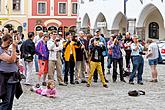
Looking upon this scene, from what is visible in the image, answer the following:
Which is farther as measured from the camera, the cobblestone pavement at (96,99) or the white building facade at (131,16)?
the white building facade at (131,16)

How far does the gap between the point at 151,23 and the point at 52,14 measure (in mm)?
20192

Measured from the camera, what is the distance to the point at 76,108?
33.5ft

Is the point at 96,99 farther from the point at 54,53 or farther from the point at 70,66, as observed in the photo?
the point at 70,66

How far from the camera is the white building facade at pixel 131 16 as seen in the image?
119ft

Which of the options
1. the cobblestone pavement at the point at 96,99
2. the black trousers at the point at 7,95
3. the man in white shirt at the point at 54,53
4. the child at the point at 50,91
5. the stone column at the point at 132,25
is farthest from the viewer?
the stone column at the point at 132,25

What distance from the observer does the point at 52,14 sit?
5631 centimetres

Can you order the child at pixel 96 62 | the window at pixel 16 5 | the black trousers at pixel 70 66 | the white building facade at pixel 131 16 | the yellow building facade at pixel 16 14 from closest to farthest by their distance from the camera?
the child at pixel 96 62 < the black trousers at pixel 70 66 < the white building facade at pixel 131 16 < the yellow building facade at pixel 16 14 < the window at pixel 16 5

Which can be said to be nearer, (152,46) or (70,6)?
(152,46)

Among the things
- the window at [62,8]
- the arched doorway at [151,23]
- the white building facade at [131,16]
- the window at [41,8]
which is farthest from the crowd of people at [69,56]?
the window at [62,8]

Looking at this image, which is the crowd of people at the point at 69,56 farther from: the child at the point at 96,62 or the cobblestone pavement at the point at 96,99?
the cobblestone pavement at the point at 96,99

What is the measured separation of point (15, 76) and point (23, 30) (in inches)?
1839

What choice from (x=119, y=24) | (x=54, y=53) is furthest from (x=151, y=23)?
(x=54, y=53)

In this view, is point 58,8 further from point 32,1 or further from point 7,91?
point 7,91

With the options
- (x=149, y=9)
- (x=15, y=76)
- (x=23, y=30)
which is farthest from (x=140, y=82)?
(x=23, y=30)
